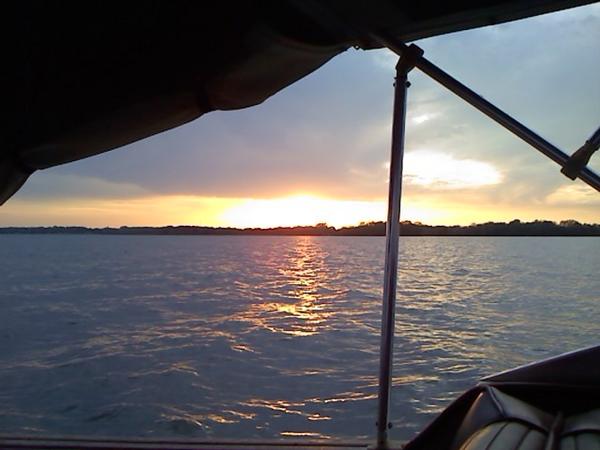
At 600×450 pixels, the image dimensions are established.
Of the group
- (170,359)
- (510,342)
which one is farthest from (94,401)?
(510,342)

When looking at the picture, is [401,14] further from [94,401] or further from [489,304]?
[489,304]

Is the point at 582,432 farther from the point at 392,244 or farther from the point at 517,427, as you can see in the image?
the point at 392,244

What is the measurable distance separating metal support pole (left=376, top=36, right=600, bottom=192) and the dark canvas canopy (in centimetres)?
6

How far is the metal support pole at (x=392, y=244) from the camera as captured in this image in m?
1.25

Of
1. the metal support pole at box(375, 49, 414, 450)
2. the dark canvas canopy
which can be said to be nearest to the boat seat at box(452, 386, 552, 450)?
the metal support pole at box(375, 49, 414, 450)

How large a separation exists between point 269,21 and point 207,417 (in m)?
4.10

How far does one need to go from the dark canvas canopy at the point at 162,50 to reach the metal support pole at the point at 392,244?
18 cm

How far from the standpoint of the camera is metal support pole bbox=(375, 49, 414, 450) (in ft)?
4.09

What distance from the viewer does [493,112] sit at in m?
1.02

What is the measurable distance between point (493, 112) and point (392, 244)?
42 cm

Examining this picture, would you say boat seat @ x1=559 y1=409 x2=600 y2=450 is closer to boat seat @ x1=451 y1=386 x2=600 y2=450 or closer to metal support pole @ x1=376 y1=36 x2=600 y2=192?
boat seat @ x1=451 y1=386 x2=600 y2=450

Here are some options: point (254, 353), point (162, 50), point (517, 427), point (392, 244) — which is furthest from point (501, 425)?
point (254, 353)

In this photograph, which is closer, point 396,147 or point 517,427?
point 517,427

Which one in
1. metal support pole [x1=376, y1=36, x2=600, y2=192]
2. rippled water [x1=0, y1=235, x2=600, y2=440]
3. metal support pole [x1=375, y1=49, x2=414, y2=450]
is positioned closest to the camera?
metal support pole [x1=376, y1=36, x2=600, y2=192]
